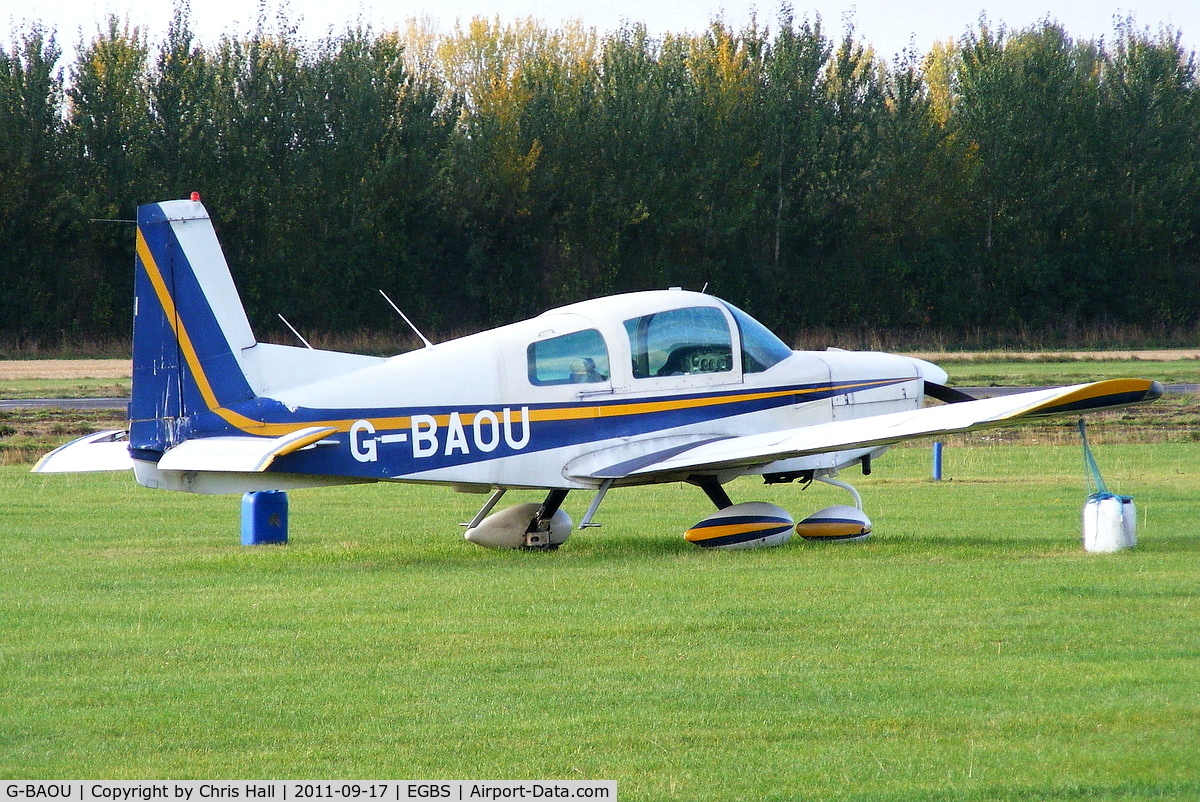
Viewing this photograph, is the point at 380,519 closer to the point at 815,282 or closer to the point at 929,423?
the point at 929,423

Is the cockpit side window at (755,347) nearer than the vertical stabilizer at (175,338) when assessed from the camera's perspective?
No

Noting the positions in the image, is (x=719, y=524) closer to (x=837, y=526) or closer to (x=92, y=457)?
(x=837, y=526)

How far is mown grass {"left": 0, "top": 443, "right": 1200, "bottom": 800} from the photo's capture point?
214 inches

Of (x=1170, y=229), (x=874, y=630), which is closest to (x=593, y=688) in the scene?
(x=874, y=630)

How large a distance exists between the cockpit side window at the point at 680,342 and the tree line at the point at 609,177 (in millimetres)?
38027

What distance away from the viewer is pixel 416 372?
1091cm

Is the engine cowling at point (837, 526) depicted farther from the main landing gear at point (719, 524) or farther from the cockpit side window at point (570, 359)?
the cockpit side window at point (570, 359)

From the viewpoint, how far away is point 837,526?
38.5 ft

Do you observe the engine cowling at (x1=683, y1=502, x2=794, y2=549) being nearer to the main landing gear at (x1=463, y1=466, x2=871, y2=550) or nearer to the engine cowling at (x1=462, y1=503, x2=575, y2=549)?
the main landing gear at (x1=463, y1=466, x2=871, y2=550)

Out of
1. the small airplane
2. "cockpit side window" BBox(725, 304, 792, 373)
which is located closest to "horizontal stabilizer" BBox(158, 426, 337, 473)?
the small airplane

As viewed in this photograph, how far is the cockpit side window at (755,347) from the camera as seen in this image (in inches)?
468

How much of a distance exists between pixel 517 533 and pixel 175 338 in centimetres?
339
